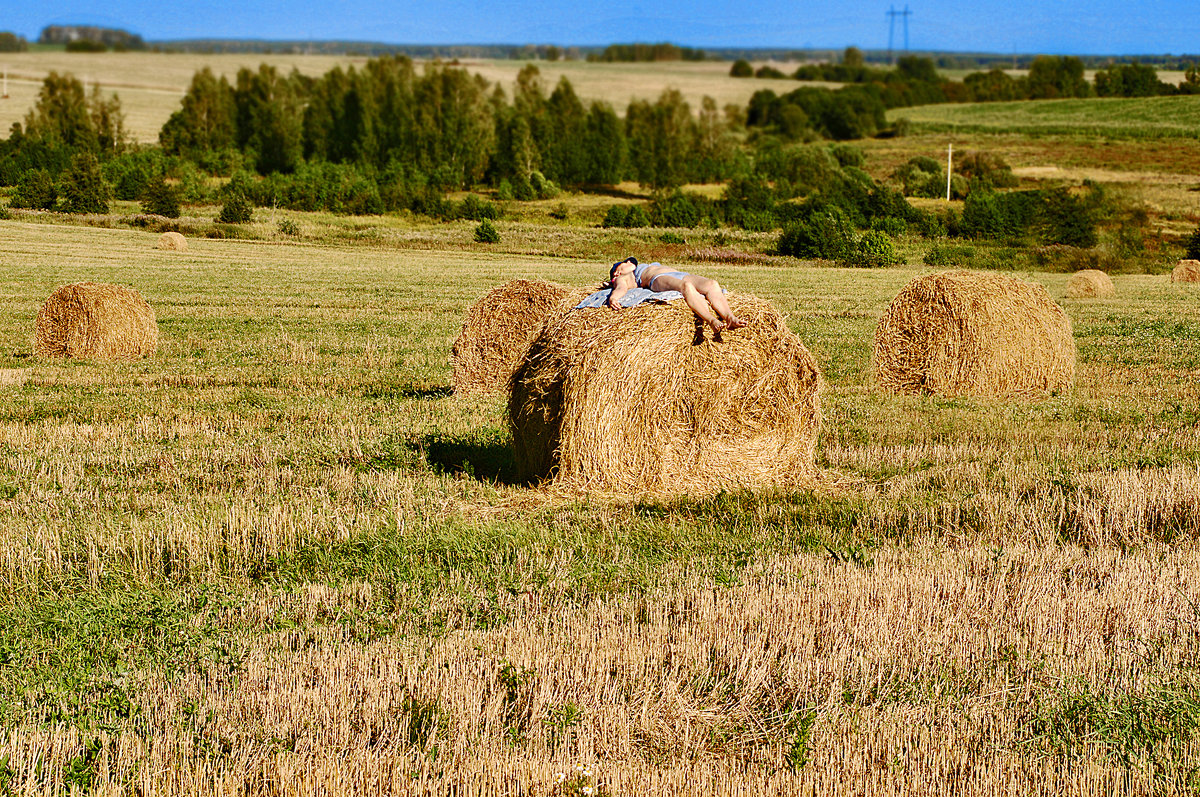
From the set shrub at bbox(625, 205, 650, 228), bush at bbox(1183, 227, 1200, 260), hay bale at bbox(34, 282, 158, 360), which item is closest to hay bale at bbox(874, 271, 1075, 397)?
hay bale at bbox(34, 282, 158, 360)

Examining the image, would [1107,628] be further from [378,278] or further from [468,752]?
[378,278]

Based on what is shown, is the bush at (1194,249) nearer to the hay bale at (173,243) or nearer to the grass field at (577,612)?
the grass field at (577,612)

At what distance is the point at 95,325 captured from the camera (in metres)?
17.8

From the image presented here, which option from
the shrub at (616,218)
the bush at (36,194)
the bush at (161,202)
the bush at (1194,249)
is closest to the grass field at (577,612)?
the bush at (1194,249)

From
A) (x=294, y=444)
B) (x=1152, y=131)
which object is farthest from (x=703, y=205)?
(x=294, y=444)

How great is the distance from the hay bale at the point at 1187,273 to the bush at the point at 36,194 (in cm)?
5191

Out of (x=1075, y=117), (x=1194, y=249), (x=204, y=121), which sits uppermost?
(x=1075, y=117)

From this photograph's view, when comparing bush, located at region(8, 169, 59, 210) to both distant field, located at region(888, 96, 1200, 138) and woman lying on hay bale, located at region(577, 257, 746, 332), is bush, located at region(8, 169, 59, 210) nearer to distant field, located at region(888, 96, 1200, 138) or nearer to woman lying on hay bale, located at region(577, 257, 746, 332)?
woman lying on hay bale, located at region(577, 257, 746, 332)

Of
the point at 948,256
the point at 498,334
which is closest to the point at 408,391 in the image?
the point at 498,334

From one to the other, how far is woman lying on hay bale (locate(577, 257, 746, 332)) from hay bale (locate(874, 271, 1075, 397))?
625 cm

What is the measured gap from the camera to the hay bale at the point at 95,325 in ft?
58.6

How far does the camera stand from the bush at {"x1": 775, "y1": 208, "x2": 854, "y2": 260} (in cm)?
4716

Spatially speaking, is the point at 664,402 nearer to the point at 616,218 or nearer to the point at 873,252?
the point at 873,252

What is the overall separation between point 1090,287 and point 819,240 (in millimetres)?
17910
